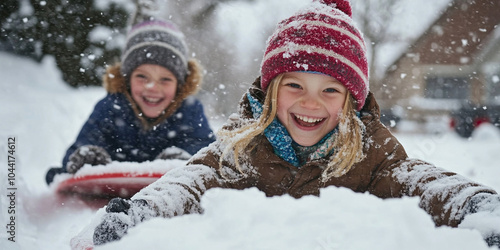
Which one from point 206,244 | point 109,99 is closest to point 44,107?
point 109,99

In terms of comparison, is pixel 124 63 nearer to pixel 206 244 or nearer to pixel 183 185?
pixel 183 185

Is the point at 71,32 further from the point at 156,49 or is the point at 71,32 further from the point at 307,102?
the point at 307,102

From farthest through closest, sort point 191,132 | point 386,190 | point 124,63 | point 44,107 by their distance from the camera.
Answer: point 44,107
point 124,63
point 191,132
point 386,190

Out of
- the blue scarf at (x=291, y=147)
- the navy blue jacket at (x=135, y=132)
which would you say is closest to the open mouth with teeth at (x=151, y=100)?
the navy blue jacket at (x=135, y=132)

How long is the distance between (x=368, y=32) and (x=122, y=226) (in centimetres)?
752

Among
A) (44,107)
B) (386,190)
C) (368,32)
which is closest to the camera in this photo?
(386,190)

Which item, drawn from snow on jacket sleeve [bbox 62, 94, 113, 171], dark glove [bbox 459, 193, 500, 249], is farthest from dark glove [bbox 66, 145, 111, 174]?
dark glove [bbox 459, 193, 500, 249]

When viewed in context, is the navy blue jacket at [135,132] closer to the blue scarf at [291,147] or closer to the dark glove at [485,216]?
the blue scarf at [291,147]

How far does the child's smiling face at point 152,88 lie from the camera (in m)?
3.14

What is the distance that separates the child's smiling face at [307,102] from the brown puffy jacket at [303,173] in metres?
0.11

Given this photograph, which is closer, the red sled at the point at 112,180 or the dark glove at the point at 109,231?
the dark glove at the point at 109,231

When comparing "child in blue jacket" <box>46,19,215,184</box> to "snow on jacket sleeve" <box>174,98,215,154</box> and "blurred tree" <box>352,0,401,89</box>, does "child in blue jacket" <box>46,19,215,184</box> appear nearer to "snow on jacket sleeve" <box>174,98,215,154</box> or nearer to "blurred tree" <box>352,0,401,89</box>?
"snow on jacket sleeve" <box>174,98,215,154</box>

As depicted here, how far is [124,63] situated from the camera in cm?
331

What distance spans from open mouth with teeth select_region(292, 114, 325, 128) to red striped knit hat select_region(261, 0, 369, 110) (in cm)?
17
